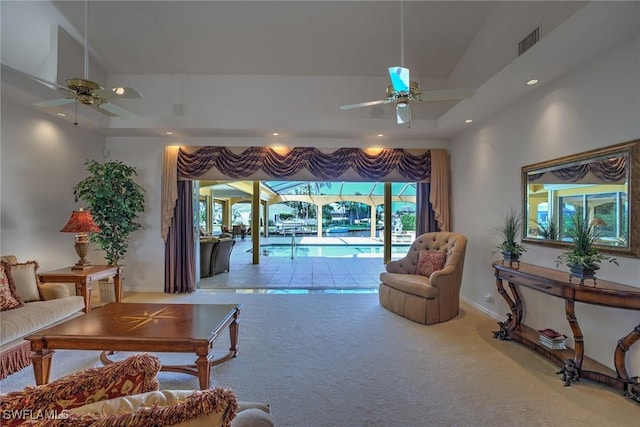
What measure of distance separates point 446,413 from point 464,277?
321 cm

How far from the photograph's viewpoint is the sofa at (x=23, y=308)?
2516mm

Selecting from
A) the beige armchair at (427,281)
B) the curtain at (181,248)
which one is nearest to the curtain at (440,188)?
the beige armchair at (427,281)

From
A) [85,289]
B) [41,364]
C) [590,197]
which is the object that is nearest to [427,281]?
[590,197]

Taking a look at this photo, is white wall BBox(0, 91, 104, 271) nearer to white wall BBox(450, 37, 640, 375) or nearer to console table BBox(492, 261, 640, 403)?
console table BBox(492, 261, 640, 403)

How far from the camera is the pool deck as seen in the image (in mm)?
5625

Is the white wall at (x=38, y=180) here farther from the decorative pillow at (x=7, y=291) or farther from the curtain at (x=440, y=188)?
Answer: the curtain at (x=440, y=188)

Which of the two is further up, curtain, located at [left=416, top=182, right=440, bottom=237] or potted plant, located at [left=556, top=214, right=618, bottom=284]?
curtain, located at [left=416, top=182, right=440, bottom=237]

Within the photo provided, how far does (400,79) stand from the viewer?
A: 2.63m

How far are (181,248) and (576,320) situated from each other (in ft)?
17.2

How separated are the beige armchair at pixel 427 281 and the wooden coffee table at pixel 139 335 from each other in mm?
2295

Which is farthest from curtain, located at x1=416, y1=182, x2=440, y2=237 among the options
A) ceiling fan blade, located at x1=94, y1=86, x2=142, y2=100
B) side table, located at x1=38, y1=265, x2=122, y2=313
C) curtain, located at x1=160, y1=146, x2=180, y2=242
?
side table, located at x1=38, y1=265, x2=122, y2=313

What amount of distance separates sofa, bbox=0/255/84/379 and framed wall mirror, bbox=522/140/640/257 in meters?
4.90

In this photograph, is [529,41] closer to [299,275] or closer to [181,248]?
[299,275]

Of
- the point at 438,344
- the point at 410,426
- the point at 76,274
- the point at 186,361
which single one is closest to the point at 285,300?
the point at 186,361
